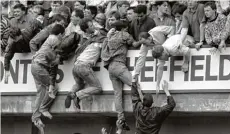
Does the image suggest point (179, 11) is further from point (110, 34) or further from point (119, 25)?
point (110, 34)

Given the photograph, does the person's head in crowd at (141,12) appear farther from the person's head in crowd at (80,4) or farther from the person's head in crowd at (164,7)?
the person's head in crowd at (80,4)

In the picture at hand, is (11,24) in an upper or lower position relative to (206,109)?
upper

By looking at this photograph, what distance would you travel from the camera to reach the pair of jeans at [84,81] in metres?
25.3

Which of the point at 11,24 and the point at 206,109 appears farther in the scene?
the point at 11,24

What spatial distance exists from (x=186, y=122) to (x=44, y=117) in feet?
12.7

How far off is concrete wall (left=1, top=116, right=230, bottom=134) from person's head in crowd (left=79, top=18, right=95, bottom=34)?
2611mm

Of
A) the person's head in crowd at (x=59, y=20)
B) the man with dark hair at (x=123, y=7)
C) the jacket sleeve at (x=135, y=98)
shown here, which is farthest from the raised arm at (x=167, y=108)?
the person's head in crowd at (x=59, y=20)

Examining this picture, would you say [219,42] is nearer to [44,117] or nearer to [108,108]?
[108,108]

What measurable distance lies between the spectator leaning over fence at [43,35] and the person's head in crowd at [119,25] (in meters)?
1.67

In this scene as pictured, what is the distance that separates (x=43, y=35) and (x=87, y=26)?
138cm

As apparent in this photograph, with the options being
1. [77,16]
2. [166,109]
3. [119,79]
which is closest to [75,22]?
[77,16]

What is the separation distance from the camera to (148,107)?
79.1ft

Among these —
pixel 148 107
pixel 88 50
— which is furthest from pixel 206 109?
pixel 88 50

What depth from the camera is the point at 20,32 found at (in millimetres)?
26234
